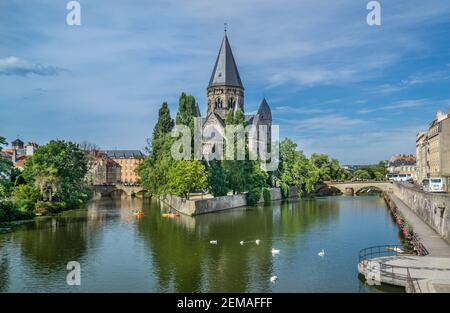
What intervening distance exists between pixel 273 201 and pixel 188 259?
56.1m

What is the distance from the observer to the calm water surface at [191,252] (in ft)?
99.8

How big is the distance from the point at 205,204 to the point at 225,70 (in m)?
57.1

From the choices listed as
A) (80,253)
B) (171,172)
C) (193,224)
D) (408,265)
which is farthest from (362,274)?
(171,172)

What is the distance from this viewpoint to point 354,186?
11794 cm

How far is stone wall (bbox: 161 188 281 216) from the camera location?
66.1 m

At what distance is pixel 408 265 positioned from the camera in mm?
29609

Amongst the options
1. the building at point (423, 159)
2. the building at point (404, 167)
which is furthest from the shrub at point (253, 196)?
the building at point (404, 167)

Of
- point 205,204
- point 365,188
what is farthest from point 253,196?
point 365,188

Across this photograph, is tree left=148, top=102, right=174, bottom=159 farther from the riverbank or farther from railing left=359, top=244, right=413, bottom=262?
railing left=359, top=244, right=413, bottom=262

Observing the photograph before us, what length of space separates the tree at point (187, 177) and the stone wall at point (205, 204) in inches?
68.7

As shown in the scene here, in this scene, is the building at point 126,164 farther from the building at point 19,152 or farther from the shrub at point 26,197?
the shrub at point 26,197

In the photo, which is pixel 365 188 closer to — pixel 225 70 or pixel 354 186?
pixel 354 186
